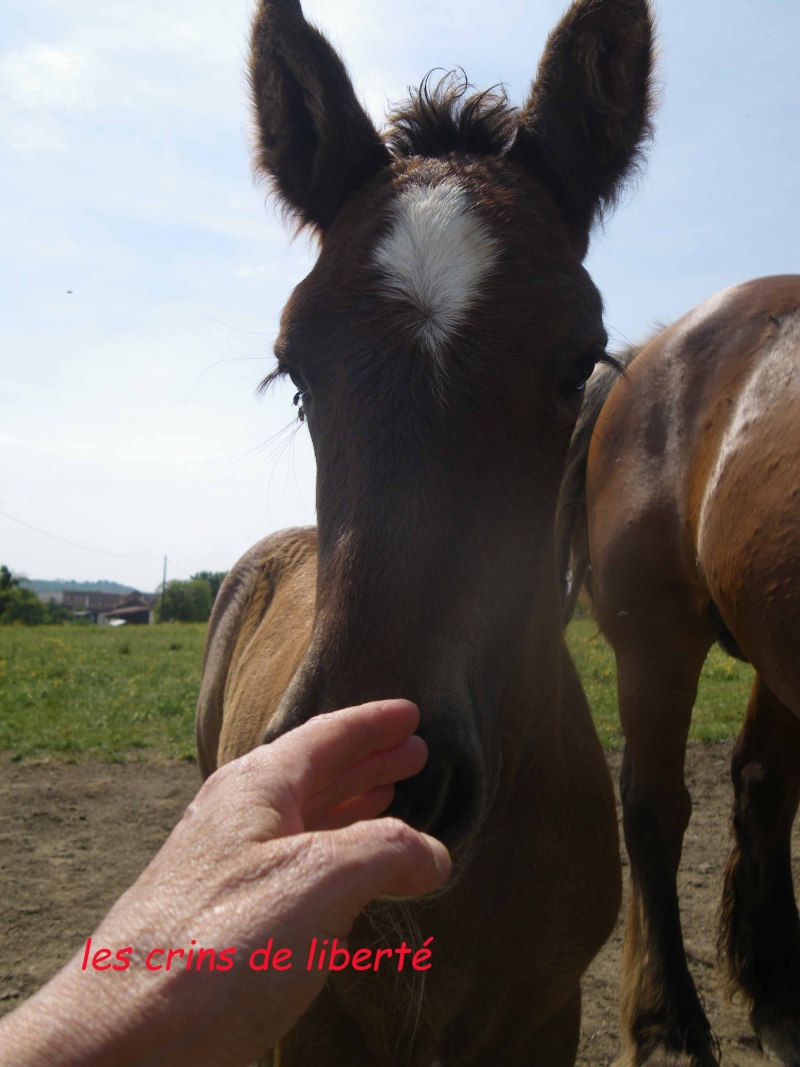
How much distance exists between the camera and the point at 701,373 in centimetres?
346

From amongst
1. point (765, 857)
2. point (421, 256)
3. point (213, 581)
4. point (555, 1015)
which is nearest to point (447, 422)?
point (421, 256)

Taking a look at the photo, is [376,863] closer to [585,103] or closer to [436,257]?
[436,257]

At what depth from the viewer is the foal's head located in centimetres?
152

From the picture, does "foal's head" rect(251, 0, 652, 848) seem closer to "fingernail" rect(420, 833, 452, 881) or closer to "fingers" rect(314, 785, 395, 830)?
"fingers" rect(314, 785, 395, 830)

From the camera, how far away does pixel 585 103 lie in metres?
2.38

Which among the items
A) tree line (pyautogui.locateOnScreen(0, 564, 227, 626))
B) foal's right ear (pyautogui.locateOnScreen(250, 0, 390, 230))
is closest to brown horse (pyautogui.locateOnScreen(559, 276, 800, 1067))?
foal's right ear (pyautogui.locateOnScreen(250, 0, 390, 230))

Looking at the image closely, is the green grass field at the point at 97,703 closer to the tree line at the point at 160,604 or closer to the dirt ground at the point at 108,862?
the dirt ground at the point at 108,862

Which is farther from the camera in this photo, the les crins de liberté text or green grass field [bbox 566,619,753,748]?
green grass field [bbox 566,619,753,748]

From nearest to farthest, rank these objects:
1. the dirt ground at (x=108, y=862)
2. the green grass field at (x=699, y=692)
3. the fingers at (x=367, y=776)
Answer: the fingers at (x=367, y=776) → the dirt ground at (x=108, y=862) → the green grass field at (x=699, y=692)

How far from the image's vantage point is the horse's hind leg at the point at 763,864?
142 inches

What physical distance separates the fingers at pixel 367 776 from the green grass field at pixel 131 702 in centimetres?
350

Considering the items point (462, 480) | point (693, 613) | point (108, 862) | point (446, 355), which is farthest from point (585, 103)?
point (108, 862)

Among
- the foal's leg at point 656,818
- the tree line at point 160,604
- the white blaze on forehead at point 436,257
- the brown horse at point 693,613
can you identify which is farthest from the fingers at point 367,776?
the tree line at point 160,604

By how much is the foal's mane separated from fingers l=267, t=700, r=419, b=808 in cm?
170
